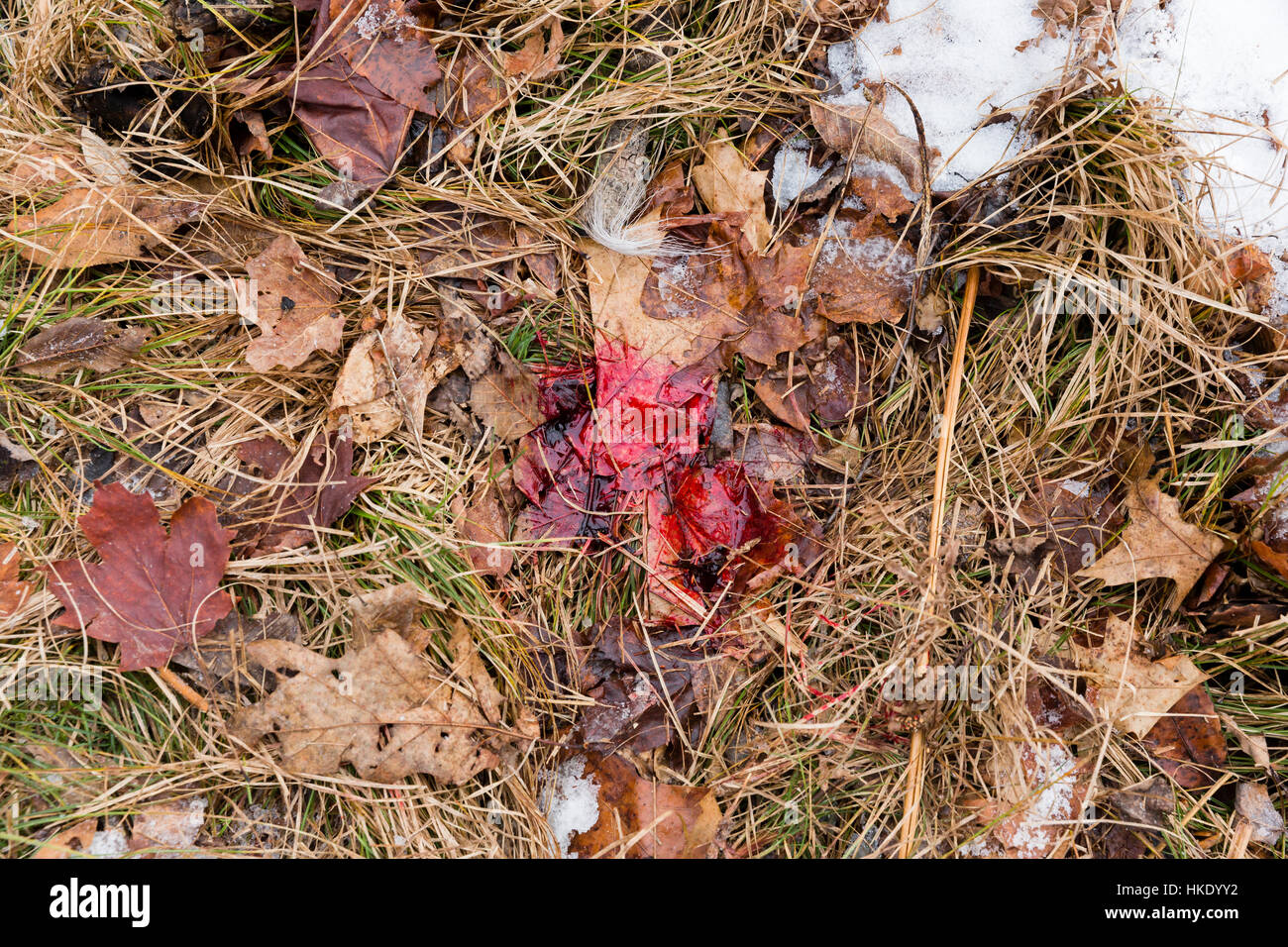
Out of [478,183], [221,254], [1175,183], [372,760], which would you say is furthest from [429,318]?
[1175,183]

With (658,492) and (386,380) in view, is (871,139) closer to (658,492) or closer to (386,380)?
(658,492)

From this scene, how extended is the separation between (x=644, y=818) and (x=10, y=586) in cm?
185

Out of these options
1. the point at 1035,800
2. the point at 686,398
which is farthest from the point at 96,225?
the point at 1035,800

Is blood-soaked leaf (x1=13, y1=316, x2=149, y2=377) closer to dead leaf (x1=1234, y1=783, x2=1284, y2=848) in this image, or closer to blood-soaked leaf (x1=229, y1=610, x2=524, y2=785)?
blood-soaked leaf (x1=229, y1=610, x2=524, y2=785)

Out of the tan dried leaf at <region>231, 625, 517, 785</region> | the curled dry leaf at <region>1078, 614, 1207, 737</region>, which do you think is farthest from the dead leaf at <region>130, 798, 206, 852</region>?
the curled dry leaf at <region>1078, 614, 1207, 737</region>

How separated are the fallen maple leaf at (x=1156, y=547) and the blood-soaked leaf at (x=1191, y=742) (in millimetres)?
353

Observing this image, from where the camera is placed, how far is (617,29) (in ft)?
7.42

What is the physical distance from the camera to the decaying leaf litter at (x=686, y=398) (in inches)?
84.8

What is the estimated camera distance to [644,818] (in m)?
2.11

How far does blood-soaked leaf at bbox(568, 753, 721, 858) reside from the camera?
2096 millimetres

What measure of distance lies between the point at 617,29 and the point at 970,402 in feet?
4.97

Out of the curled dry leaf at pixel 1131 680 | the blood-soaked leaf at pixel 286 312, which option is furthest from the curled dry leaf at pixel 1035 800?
the blood-soaked leaf at pixel 286 312

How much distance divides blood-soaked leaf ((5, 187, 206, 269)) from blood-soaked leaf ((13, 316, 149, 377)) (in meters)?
0.18

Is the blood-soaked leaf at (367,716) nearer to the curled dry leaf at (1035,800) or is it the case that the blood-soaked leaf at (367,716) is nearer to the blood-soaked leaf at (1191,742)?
the curled dry leaf at (1035,800)
